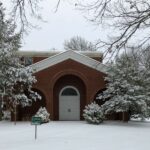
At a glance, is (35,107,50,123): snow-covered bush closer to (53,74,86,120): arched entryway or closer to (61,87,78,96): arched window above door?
(53,74,86,120): arched entryway

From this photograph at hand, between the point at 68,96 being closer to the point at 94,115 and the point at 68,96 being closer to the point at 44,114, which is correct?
the point at 44,114

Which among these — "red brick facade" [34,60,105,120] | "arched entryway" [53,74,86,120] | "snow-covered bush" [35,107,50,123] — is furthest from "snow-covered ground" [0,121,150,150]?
"arched entryway" [53,74,86,120]

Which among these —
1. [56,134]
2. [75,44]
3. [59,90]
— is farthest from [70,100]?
[75,44]

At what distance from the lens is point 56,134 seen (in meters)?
27.3

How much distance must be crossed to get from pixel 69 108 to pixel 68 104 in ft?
1.15

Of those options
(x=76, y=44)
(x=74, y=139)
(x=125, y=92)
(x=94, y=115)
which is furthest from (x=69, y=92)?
(x=76, y=44)

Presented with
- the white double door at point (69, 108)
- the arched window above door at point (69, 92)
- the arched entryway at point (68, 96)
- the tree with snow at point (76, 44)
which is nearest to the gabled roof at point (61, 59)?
the arched entryway at point (68, 96)

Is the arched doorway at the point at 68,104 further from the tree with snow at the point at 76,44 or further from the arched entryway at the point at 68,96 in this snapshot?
the tree with snow at the point at 76,44

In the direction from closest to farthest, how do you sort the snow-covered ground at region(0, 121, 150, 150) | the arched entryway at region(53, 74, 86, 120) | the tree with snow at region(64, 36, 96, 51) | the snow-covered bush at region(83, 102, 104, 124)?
the snow-covered ground at region(0, 121, 150, 150), the snow-covered bush at region(83, 102, 104, 124), the arched entryway at region(53, 74, 86, 120), the tree with snow at region(64, 36, 96, 51)

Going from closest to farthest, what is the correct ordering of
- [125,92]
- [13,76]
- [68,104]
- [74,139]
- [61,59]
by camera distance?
[74,139]
[13,76]
[125,92]
[61,59]
[68,104]

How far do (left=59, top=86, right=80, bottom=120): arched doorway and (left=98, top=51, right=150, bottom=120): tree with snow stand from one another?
11.3ft

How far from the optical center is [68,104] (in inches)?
1583

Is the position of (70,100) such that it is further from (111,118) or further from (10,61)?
(10,61)

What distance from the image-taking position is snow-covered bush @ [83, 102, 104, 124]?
34500 mm
